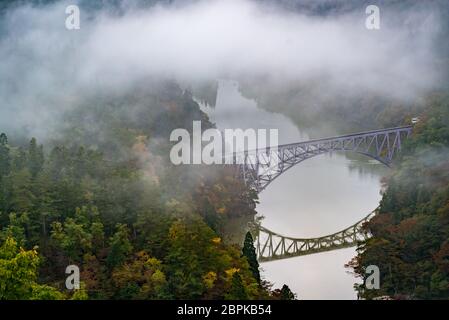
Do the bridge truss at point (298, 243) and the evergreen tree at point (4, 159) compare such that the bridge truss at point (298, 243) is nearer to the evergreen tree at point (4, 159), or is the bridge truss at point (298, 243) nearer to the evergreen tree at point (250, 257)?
the evergreen tree at point (250, 257)

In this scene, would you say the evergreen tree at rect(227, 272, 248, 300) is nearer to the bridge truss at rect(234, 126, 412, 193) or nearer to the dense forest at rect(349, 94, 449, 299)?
the dense forest at rect(349, 94, 449, 299)

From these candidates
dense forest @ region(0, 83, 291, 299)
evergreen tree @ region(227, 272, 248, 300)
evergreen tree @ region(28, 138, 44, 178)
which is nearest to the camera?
evergreen tree @ region(227, 272, 248, 300)

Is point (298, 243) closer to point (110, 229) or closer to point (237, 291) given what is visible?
point (110, 229)

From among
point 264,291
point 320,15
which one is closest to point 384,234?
point 264,291

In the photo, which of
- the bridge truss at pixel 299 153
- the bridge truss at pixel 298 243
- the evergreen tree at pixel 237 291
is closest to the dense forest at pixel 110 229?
the evergreen tree at pixel 237 291

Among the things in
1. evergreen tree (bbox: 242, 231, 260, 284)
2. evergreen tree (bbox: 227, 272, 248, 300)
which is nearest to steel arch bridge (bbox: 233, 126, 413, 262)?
Result: evergreen tree (bbox: 242, 231, 260, 284)
